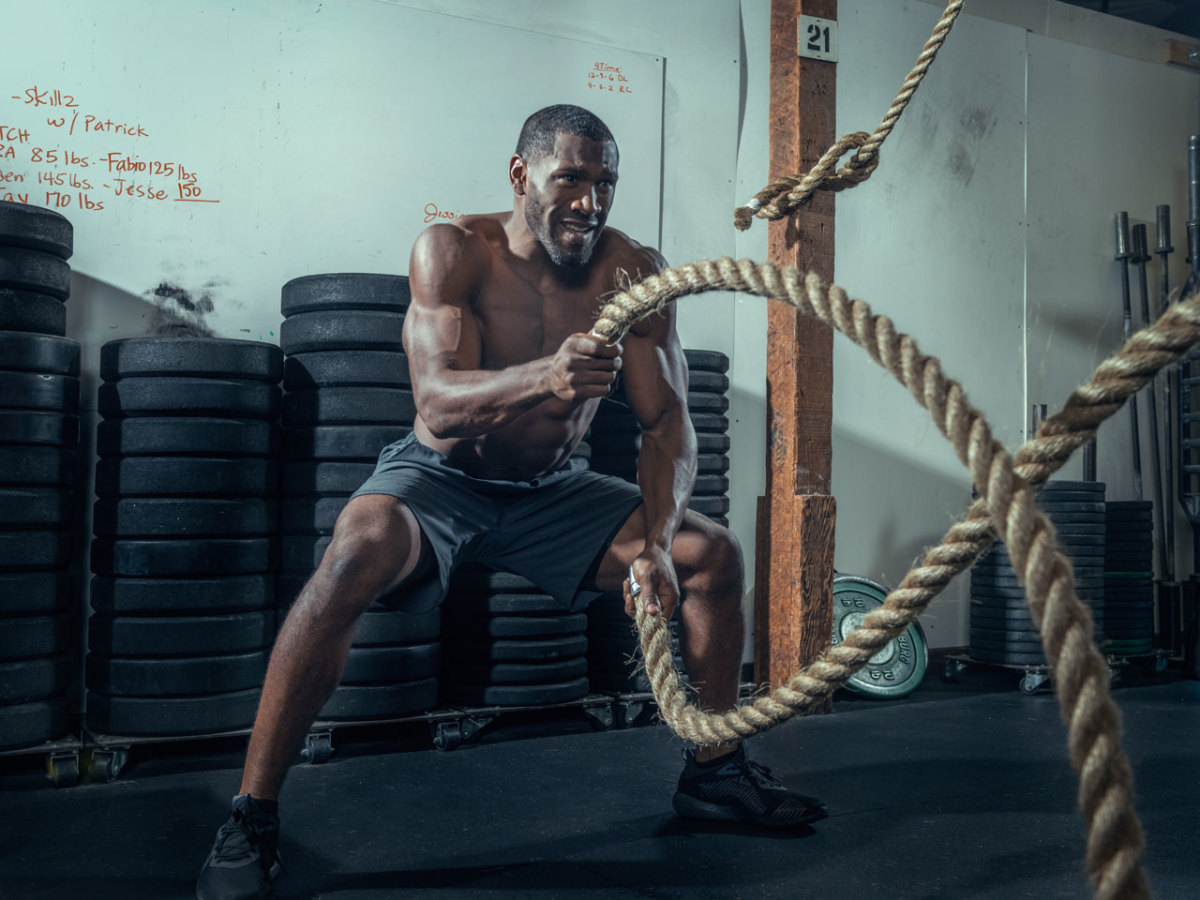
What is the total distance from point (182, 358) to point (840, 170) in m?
1.89

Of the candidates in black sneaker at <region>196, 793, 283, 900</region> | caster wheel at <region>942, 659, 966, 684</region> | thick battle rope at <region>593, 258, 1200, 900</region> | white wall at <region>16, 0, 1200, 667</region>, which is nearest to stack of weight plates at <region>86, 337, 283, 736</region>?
black sneaker at <region>196, 793, 283, 900</region>

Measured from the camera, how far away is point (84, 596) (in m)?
3.07

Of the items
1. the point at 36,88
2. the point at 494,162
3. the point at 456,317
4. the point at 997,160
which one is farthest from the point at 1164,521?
the point at 36,88

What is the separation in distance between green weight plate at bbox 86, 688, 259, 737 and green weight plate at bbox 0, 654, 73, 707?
0.12m

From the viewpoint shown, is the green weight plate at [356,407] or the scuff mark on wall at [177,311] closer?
the green weight plate at [356,407]

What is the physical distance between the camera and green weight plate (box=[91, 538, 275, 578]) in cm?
272

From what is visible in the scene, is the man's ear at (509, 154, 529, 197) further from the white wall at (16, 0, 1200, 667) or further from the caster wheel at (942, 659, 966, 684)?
the caster wheel at (942, 659, 966, 684)

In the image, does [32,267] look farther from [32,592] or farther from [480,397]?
[480,397]

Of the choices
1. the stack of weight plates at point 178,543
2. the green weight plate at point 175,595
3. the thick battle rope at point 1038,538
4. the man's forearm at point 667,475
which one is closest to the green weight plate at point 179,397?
the stack of weight plates at point 178,543

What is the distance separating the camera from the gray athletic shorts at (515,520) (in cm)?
218

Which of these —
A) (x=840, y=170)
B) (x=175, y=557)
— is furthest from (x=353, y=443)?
(x=840, y=170)

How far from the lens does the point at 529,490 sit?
2.33m

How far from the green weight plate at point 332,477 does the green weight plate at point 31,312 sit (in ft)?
2.50

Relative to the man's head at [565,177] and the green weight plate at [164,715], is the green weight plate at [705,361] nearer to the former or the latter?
the man's head at [565,177]
